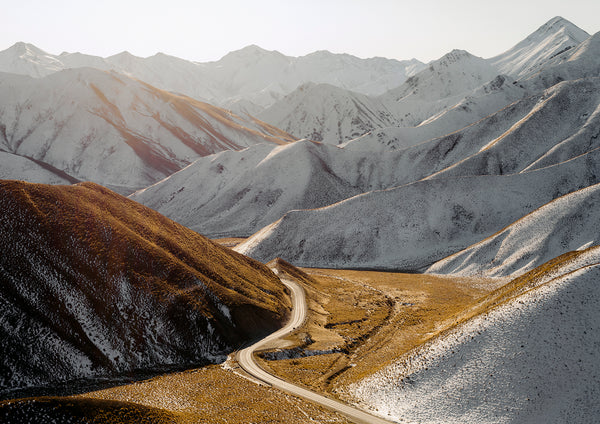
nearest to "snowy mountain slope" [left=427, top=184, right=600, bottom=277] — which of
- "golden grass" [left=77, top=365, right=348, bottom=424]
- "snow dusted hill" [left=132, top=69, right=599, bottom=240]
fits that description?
"snow dusted hill" [left=132, top=69, right=599, bottom=240]

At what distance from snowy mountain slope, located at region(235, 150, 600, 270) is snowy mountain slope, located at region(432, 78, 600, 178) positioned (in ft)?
77.9

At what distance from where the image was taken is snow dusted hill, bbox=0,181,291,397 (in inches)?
1582

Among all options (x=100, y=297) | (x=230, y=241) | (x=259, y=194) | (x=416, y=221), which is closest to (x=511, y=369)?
(x=100, y=297)

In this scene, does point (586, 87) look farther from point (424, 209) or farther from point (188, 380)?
point (188, 380)

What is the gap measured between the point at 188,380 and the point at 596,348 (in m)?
35.3

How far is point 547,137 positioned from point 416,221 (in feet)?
240

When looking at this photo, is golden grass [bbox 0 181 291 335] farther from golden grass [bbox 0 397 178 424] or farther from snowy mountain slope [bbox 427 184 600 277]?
snowy mountain slope [bbox 427 184 600 277]

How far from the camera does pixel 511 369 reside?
3428 cm

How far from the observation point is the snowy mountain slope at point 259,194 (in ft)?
557

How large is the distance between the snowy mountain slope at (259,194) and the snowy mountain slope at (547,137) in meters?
49.6

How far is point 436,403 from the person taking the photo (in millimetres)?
34625

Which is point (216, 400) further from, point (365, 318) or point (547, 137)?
point (547, 137)

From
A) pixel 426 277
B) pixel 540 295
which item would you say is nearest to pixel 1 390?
pixel 540 295

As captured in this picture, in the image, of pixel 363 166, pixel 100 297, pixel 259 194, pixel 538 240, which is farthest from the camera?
pixel 363 166
